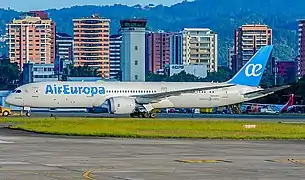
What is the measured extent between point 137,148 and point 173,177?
Answer: 475 inches

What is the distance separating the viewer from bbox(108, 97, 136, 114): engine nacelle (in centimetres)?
8350

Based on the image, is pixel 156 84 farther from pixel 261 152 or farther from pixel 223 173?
pixel 223 173

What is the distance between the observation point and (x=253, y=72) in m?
97.1

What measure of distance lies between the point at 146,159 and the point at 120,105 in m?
50.4

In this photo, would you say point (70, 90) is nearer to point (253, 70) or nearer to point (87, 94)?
point (87, 94)

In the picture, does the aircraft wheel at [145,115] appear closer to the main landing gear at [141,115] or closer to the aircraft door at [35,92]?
the main landing gear at [141,115]

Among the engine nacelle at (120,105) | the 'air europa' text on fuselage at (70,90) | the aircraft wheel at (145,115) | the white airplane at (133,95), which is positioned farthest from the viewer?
the aircraft wheel at (145,115)

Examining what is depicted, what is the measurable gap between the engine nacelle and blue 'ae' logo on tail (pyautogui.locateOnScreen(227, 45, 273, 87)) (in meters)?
15.4

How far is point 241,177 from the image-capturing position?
2742 cm

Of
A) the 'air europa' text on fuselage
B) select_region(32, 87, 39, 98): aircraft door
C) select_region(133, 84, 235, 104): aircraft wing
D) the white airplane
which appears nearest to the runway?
the 'air europa' text on fuselage

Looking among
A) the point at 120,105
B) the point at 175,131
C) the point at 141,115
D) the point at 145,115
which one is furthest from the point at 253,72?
the point at 175,131

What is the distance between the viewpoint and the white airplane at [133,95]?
83.9 m

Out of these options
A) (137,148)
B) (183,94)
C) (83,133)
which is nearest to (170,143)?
(137,148)

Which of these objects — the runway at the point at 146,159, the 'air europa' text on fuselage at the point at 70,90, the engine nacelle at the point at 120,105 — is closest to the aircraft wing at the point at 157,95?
the engine nacelle at the point at 120,105
